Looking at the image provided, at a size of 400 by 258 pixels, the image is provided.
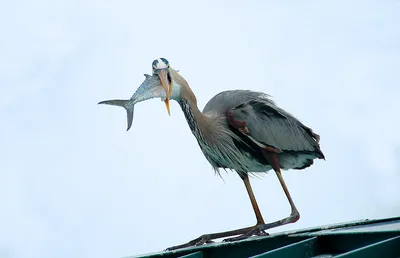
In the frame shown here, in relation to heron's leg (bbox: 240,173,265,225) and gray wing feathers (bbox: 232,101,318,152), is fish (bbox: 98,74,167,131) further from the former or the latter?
heron's leg (bbox: 240,173,265,225)

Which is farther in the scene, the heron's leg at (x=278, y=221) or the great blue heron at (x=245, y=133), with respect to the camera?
the great blue heron at (x=245, y=133)

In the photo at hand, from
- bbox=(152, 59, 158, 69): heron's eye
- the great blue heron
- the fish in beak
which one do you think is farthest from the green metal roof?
bbox=(152, 59, 158, 69): heron's eye

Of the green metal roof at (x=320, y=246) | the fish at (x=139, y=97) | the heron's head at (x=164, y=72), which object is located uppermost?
the heron's head at (x=164, y=72)

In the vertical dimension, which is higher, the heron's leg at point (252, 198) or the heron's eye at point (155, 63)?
the heron's eye at point (155, 63)

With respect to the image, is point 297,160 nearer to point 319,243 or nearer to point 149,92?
point 149,92

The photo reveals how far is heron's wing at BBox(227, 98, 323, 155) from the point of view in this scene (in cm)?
948

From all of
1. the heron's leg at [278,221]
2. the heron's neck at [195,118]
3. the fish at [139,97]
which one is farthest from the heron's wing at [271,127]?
the fish at [139,97]

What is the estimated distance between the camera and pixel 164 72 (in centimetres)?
892

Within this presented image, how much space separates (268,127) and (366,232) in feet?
14.4

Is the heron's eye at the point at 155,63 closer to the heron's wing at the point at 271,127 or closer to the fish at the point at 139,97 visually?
the fish at the point at 139,97

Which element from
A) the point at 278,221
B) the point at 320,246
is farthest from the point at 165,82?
the point at 320,246

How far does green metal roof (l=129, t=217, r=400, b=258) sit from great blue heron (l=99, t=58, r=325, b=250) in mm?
2259

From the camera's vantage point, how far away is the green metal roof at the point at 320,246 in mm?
4531

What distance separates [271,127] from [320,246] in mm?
4085
